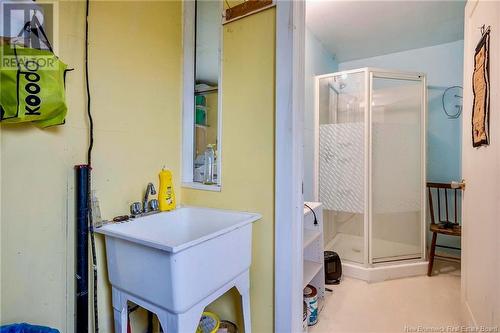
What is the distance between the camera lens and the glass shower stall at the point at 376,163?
249cm

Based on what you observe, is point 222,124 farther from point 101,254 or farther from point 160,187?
point 101,254

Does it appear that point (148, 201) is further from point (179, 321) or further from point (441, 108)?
point (441, 108)

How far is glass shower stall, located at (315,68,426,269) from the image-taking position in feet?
8.16

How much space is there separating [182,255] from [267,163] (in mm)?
564

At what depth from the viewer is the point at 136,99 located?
1.21 metres

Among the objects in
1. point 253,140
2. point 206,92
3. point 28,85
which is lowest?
point 253,140

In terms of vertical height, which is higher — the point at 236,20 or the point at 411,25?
the point at 411,25

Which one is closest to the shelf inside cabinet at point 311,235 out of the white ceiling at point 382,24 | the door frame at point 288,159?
the door frame at point 288,159

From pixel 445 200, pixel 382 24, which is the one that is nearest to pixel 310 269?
pixel 445 200

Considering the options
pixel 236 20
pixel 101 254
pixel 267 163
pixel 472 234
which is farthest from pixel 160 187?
pixel 472 234

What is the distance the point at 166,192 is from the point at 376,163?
2.10 meters

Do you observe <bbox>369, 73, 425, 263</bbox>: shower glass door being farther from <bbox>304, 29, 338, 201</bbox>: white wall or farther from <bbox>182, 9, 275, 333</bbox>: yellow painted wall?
<bbox>182, 9, 275, 333</bbox>: yellow painted wall

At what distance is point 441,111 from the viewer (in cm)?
288

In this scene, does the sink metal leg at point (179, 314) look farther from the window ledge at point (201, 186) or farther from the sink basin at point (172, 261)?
the window ledge at point (201, 186)
